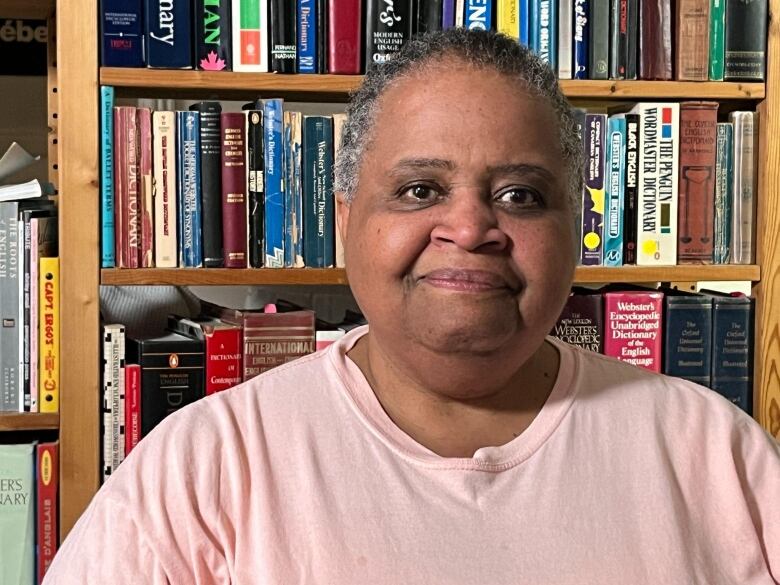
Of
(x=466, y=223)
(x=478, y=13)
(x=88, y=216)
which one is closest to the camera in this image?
(x=466, y=223)

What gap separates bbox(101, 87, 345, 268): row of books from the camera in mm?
1587

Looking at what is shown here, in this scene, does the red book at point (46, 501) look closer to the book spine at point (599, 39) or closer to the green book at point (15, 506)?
the green book at point (15, 506)

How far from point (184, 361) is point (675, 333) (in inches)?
33.0

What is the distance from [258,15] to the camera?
161cm

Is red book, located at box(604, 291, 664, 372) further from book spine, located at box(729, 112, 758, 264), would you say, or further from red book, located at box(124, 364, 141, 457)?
A: red book, located at box(124, 364, 141, 457)

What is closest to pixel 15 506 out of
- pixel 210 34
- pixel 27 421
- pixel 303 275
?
pixel 27 421

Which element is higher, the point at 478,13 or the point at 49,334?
the point at 478,13

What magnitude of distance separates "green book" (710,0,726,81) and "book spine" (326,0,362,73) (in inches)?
23.9

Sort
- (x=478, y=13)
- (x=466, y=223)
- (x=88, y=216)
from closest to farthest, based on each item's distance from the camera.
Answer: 1. (x=466, y=223)
2. (x=88, y=216)
3. (x=478, y=13)

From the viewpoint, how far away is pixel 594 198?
1.70m

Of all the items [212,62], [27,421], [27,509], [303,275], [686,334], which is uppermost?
[212,62]

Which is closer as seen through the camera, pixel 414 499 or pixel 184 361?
pixel 414 499

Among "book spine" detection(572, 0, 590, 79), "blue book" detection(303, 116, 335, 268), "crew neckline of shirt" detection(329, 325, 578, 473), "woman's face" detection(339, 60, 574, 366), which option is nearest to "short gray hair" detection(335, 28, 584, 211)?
"woman's face" detection(339, 60, 574, 366)

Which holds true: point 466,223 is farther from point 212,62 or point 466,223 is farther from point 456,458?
point 212,62
